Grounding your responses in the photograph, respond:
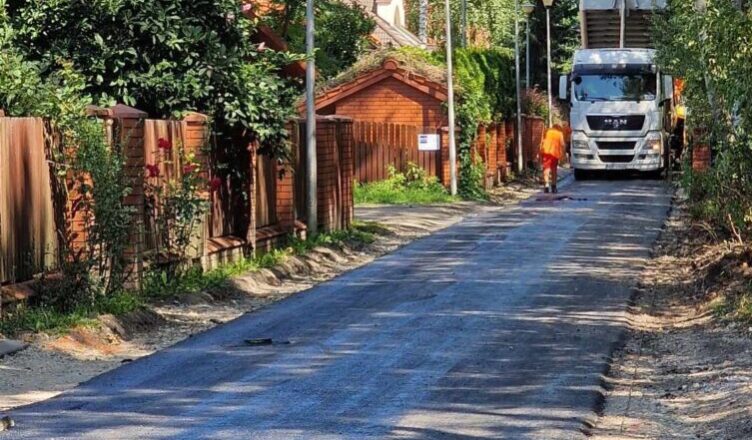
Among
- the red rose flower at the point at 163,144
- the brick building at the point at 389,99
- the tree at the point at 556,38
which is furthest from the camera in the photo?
the tree at the point at 556,38

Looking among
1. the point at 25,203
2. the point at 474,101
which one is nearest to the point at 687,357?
the point at 25,203

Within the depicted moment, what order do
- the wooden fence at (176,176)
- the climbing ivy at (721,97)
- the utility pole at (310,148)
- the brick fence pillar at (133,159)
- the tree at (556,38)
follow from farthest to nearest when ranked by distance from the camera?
the tree at (556,38) → the utility pole at (310,148) → the brick fence pillar at (133,159) → the climbing ivy at (721,97) → the wooden fence at (176,176)

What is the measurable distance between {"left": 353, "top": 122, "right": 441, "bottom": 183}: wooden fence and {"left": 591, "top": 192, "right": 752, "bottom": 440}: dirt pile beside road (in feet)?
67.2

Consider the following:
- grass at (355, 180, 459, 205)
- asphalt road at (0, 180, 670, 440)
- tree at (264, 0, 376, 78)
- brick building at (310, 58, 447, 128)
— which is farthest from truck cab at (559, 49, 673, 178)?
asphalt road at (0, 180, 670, 440)

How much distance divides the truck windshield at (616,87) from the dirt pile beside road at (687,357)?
23.4 metres

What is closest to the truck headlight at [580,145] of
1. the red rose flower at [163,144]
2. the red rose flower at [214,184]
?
the red rose flower at [214,184]

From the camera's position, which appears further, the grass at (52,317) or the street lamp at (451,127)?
the street lamp at (451,127)

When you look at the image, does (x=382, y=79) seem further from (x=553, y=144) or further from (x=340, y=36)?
(x=340, y=36)

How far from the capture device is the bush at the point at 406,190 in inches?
1567

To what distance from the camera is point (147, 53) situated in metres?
20.4

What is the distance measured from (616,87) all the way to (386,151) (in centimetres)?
753

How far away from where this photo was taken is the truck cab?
45188mm

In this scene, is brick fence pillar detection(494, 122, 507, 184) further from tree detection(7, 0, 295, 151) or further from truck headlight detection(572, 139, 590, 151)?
tree detection(7, 0, 295, 151)

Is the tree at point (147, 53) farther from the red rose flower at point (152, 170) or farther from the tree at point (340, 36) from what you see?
the tree at point (340, 36)
